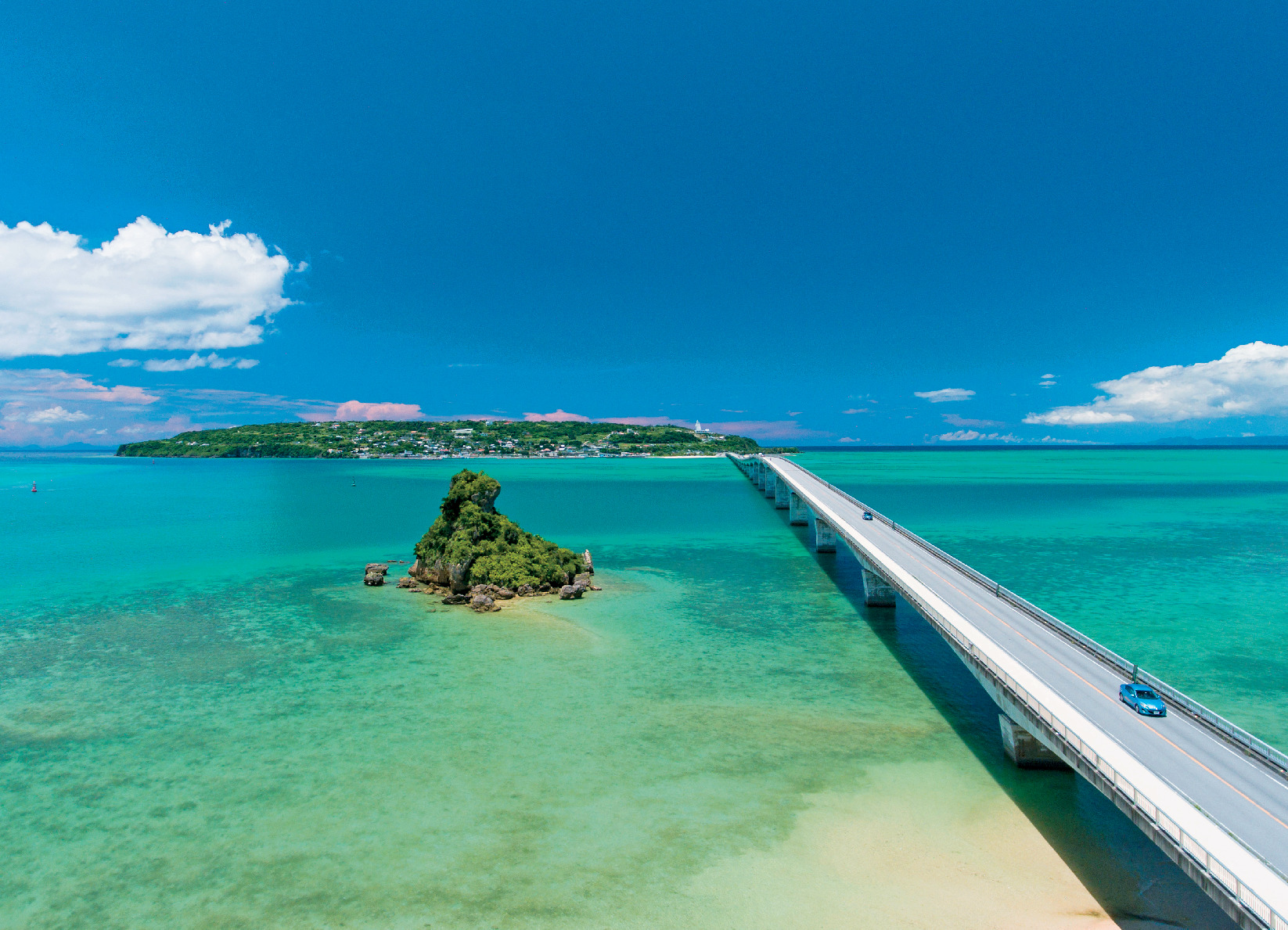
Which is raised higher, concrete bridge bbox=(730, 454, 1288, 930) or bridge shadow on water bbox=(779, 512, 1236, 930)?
concrete bridge bbox=(730, 454, 1288, 930)

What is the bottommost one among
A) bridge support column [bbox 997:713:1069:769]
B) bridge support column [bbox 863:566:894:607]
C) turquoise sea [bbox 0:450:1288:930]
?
turquoise sea [bbox 0:450:1288:930]

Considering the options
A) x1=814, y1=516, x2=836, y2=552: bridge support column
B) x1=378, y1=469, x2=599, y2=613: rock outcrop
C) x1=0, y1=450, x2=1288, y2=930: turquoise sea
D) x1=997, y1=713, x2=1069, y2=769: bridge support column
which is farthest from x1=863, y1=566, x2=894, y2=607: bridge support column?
x1=997, y1=713, x2=1069, y2=769: bridge support column

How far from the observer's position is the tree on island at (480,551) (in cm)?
5022

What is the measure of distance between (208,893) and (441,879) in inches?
243

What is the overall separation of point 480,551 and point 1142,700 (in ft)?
139

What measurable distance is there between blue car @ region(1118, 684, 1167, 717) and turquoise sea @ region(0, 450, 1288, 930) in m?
3.45

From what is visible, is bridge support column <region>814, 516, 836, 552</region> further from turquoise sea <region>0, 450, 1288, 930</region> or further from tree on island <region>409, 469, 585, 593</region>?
tree on island <region>409, 469, 585, 593</region>

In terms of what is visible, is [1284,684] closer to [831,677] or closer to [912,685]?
[912,685]

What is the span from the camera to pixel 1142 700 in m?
21.2

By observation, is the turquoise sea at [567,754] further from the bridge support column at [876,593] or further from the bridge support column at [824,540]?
the bridge support column at [824,540]

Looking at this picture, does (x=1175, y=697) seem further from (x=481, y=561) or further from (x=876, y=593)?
(x=481, y=561)

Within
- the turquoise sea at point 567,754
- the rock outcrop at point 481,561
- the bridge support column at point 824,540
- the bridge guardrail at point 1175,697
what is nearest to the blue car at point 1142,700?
the bridge guardrail at point 1175,697

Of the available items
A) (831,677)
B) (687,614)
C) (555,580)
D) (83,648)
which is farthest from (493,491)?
(831,677)

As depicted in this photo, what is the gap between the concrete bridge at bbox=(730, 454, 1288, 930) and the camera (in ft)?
46.3
